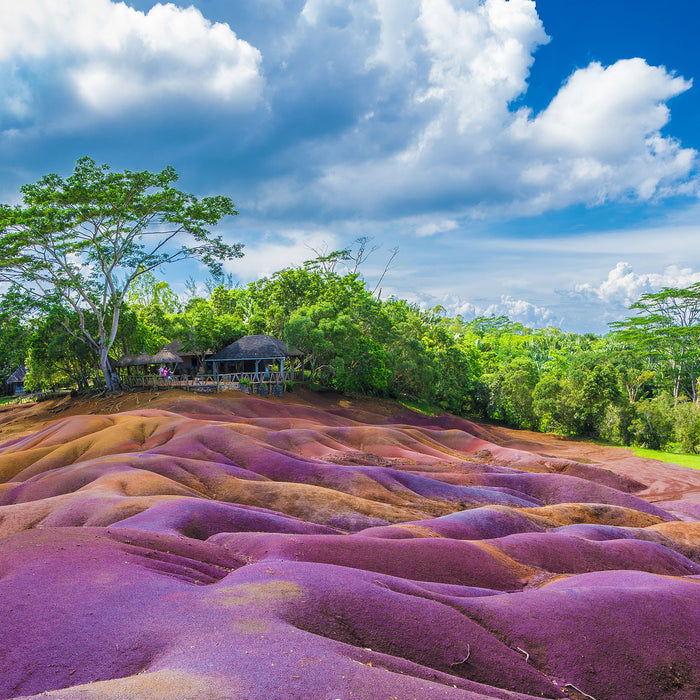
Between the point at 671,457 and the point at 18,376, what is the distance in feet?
246

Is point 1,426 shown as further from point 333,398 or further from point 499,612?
point 499,612

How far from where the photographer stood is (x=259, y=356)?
50.1 metres

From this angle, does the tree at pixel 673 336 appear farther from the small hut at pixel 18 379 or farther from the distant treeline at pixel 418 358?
the small hut at pixel 18 379

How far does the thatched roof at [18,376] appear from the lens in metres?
63.4

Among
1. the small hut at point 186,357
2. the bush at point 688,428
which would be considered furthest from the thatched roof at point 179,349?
the bush at point 688,428

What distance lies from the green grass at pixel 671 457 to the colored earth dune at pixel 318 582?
49.8 ft

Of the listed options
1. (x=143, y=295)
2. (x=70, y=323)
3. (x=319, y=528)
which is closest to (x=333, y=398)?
(x=70, y=323)

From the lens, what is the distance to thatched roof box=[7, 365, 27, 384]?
63438 mm

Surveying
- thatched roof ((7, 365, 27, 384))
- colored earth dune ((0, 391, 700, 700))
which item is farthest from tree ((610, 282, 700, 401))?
thatched roof ((7, 365, 27, 384))

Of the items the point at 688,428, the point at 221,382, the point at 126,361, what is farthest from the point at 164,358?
the point at 688,428

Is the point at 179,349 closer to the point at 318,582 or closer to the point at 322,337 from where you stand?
the point at 322,337

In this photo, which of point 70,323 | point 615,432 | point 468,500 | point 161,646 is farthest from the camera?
point 615,432

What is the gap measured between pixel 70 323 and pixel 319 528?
39.7 meters

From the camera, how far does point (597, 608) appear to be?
408 inches
